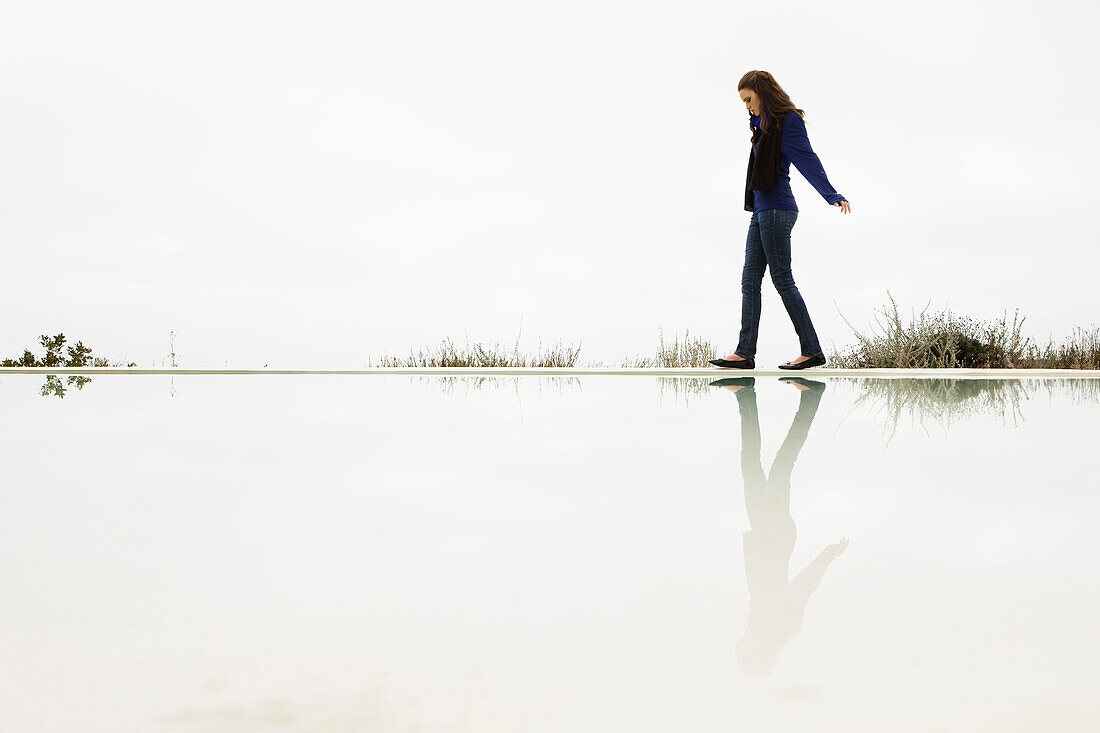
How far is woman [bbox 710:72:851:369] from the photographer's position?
5656mm

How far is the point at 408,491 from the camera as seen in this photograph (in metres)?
1.87

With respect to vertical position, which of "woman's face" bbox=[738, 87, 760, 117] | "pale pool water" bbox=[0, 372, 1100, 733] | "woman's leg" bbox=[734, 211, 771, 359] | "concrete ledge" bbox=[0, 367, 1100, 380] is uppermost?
"woman's face" bbox=[738, 87, 760, 117]

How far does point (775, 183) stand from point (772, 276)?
62cm

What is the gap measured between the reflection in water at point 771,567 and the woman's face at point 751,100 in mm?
3887

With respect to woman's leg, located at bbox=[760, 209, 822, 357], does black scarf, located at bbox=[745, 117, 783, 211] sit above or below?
above

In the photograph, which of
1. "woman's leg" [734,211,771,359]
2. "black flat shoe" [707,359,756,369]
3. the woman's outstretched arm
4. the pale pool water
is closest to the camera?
the pale pool water

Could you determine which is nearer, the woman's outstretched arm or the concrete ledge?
the woman's outstretched arm

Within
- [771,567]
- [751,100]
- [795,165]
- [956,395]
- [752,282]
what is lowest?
[771,567]

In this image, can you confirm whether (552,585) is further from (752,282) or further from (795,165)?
(795,165)

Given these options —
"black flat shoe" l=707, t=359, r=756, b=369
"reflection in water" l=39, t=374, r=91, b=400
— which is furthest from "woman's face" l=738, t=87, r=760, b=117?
"reflection in water" l=39, t=374, r=91, b=400

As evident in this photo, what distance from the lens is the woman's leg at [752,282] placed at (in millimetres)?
5848

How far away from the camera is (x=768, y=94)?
5.66 metres

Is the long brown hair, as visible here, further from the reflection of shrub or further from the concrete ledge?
the reflection of shrub

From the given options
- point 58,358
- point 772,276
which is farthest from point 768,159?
point 58,358
